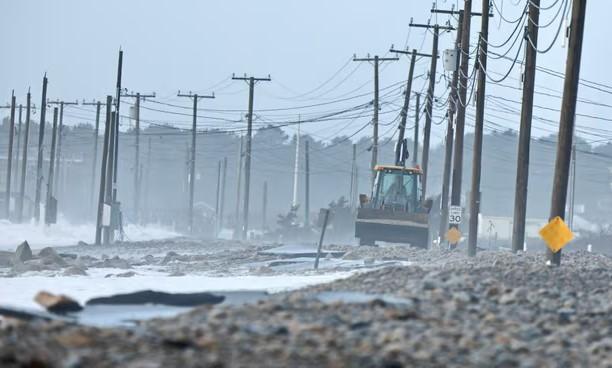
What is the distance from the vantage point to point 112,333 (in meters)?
12.5

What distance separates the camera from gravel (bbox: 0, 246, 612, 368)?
11.5 metres

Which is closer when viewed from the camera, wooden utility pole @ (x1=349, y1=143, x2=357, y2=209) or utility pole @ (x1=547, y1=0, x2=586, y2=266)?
utility pole @ (x1=547, y1=0, x2=586, y2=266)

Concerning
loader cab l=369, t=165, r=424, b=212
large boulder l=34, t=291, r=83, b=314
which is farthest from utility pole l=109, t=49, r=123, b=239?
large boulder l=34, t=291, r=83, b=314

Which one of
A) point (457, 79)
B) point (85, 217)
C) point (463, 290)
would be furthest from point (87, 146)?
point (463, 290)

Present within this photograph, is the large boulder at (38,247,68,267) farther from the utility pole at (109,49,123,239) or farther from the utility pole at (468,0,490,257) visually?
the utility pole at (109,49,123,239)

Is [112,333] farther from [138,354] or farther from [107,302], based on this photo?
[107,302]

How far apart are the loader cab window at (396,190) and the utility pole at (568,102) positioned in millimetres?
22471

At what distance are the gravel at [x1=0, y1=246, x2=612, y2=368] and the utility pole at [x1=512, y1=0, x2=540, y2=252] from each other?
1658cm

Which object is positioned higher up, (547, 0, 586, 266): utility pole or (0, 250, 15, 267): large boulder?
(547, 0, 586, 266): utility pole

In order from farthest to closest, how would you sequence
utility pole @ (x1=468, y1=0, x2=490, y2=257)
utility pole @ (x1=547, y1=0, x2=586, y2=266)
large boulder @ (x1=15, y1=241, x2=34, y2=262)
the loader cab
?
1. the loader cab
2. utility pole @ (x1=468, y1=0, x2=490, y2=257)
3. large boulder @ (x1=15, y1=241, x2=34, y2=262)
4. utility pole @ (x1=547, y1=0, x2=586, y2=266)

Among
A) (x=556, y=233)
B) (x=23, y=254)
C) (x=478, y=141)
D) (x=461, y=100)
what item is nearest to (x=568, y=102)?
(x=556, y=233)

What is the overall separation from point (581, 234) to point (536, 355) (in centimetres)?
9955

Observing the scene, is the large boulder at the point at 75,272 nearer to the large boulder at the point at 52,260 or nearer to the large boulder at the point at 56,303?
the large boulder at the point at 52,260

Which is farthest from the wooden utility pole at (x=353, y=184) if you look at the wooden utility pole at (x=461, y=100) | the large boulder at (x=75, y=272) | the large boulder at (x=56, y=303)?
the large boulder at (x=56, y=303)
